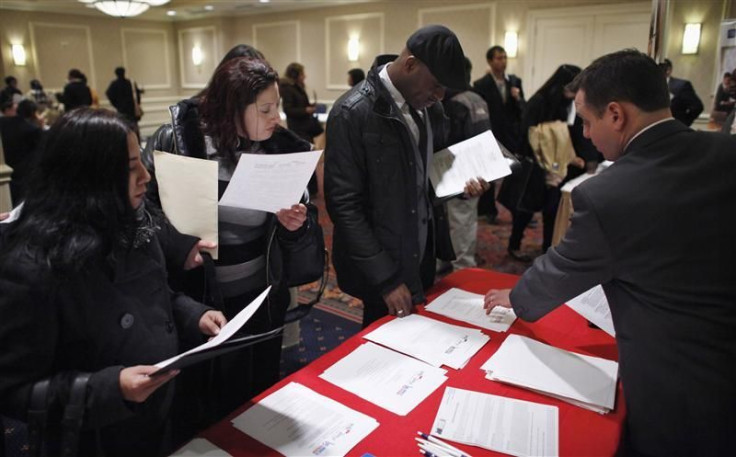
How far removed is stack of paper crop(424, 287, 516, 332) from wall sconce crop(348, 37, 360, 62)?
26.2ft

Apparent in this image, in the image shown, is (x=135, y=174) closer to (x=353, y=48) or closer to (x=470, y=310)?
(x=470, y=310)

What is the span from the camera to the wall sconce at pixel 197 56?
11.4 meters

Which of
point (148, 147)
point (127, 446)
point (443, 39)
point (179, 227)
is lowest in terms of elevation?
point (127, 446)

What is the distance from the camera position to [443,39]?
155 cm

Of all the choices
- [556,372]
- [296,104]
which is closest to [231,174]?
Answer: [556,372]

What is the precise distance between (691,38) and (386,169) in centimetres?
617

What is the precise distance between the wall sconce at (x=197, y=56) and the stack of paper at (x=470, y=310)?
1109 centimetres

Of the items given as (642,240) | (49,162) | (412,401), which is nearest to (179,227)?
(49,162)

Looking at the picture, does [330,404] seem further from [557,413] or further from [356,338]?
[557,413]

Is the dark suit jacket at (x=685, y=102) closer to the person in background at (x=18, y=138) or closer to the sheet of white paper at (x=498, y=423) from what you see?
the sheet of white paper at (x=498, y=423)

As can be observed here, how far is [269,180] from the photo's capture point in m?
1.33

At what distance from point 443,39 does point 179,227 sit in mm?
892

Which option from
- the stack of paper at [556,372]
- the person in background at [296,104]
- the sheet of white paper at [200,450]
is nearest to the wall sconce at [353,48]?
the person in background at [296,104]

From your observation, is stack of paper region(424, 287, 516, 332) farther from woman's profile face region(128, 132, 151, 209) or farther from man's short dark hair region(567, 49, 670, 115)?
woman's profile face region(128, 132, 151, 209)
